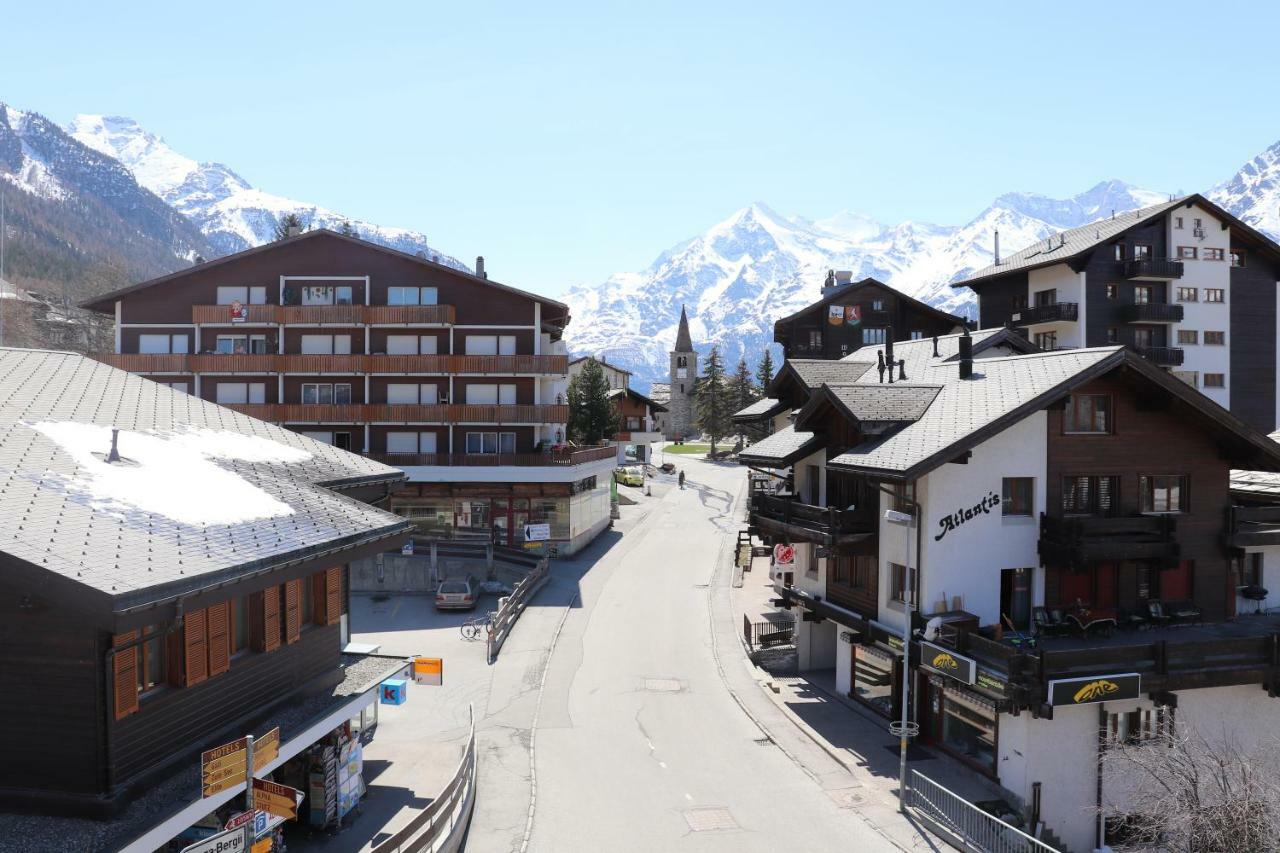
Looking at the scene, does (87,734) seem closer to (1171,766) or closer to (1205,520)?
(1171,766)

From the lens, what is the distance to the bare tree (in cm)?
1692

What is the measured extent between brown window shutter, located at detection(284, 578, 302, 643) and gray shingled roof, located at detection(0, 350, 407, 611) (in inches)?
65.8

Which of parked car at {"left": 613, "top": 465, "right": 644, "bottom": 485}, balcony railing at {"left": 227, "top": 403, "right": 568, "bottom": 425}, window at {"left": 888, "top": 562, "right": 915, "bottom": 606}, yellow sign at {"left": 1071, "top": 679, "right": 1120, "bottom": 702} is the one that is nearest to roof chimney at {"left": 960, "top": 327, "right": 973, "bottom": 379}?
window at {"left": 888, "top": 562, "right": 915, "bottom": 606}

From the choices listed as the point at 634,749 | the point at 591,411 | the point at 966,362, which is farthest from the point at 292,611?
the point at 591,411

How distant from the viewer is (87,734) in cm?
1226

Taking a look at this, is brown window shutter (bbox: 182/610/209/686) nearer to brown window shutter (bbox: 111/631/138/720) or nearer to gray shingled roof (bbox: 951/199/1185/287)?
brown window shutter (bbox: 111/631/138/720)

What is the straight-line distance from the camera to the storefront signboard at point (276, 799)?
44.5 ft

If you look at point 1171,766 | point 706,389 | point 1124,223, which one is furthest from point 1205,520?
point 706,389

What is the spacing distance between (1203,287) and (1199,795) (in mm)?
47967

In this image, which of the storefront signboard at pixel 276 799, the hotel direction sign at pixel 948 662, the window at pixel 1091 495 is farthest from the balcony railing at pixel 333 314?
the storefront signboard at pixel 276 799

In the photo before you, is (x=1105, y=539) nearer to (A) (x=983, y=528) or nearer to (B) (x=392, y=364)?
(A) (x=983, y=528)

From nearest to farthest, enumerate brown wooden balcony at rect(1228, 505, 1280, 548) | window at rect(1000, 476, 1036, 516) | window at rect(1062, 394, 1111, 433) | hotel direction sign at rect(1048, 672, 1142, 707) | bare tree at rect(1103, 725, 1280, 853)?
bare tree at rect(1103, 725, 1280, 853) → hotel direction sign at rect(1048, 672, 1142, 707) → window at rect(1000, 476, 1036, 516) → window at rect(1062, 394, 1111, 433) → brown wooden balcony at rect(1228, 505, 1280, 548)

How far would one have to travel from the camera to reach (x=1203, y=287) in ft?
186

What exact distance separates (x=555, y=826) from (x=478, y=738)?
219 inches
